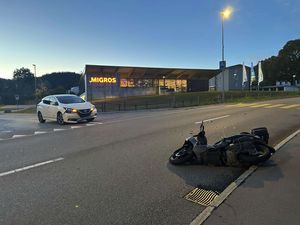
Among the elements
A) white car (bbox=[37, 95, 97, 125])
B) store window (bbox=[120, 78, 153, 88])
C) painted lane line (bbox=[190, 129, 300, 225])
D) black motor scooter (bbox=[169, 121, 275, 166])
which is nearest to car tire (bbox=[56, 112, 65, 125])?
white car (bbox=[37, 95, 97, 125])

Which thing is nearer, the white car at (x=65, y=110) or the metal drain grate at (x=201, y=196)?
the metal drain grate at (x=201, y=196)

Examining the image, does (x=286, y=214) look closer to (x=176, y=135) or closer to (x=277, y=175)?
(x=277, y=175)

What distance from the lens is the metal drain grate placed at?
4600 mm

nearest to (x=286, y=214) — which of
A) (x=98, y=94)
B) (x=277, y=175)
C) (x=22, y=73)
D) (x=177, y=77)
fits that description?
(x=277, y=175)

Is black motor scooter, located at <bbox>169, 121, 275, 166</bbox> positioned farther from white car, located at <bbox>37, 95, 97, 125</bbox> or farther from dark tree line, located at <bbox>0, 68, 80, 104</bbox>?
dark tree line, located at <bbox>0, 68, 80, 104</bbox>

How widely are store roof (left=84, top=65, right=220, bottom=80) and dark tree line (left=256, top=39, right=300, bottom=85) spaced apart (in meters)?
35.8

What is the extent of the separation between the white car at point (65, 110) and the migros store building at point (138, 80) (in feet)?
132

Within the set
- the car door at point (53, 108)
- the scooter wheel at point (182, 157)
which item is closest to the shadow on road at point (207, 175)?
the scooter wheel at point (182, 157)

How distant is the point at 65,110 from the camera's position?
15.5 meters

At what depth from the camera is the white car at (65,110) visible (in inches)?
609

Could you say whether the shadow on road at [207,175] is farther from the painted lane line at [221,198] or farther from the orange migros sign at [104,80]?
the orange migros sign at [104,80]

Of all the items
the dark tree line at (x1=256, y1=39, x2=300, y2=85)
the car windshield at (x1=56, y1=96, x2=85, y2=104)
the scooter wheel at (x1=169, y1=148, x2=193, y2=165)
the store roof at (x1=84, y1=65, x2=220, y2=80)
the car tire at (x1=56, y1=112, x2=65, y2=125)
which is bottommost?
the scooter wheel at (x1=169, y1=148, x2=193, y2=165)

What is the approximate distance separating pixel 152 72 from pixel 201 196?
62638mm

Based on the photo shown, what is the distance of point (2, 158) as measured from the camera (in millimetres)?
7562
